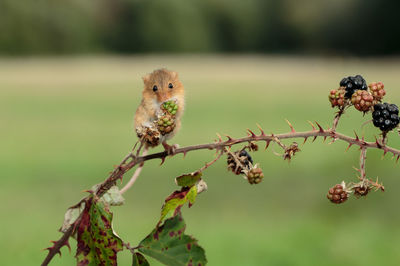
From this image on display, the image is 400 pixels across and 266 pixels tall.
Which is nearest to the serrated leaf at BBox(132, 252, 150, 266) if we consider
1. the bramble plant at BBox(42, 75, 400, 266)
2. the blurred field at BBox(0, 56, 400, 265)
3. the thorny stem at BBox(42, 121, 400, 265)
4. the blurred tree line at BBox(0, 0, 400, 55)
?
the bramble plant at BBox(42, 75, 400, 266)

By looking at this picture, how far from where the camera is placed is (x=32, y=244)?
775 cm

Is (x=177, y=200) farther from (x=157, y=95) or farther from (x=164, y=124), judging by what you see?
(x=157, y=95)

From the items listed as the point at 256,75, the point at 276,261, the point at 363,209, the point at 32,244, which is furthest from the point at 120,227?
the point at 256,75

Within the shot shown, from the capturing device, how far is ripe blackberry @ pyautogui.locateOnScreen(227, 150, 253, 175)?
1.08 meters

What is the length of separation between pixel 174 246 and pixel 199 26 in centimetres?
4832

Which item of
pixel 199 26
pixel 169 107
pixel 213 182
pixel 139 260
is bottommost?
pixel 139 260

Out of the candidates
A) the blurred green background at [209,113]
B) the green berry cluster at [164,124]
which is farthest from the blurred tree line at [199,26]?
the green berry cluster at [164,124]

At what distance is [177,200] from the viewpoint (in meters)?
1.03

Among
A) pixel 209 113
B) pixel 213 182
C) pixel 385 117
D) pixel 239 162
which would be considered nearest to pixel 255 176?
pixel 239 162

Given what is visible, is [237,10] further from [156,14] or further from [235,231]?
[235,231]

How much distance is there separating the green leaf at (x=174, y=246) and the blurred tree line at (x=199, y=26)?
43.7 metres

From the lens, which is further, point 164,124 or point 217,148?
point 164,124

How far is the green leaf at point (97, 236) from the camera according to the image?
1.00 meters

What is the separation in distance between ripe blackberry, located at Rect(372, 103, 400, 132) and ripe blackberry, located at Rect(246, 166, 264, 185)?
0.75ft
